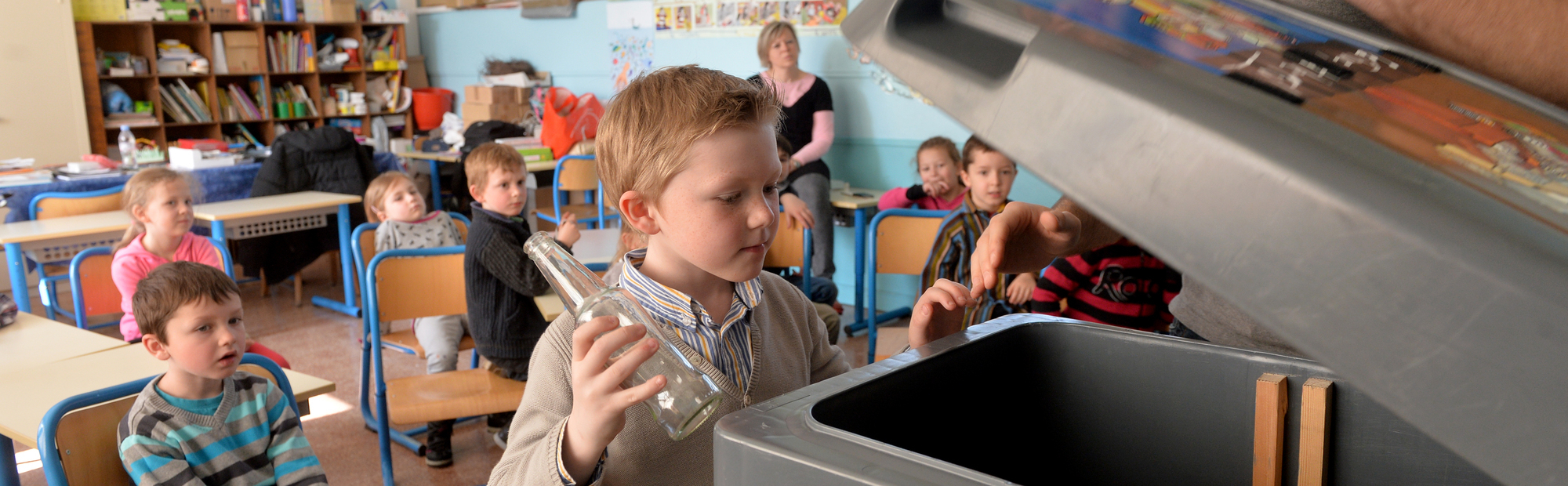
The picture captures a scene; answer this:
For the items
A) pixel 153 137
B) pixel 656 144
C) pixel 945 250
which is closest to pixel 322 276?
pixel 153 137

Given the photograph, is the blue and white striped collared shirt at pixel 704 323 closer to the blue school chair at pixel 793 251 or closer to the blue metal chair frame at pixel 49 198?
the blue school chair at pixel 793 251

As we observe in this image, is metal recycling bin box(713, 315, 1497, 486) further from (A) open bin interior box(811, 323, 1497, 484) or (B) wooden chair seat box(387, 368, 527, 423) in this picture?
(B) wooden chair seat box(387, 368, 527, 423)

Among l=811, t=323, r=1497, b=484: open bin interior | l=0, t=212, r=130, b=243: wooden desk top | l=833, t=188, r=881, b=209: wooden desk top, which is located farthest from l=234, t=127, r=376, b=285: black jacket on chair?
l=811, t=323, r=1497, b=484: open bin interior

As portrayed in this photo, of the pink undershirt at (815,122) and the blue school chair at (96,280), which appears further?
the pink undershirt at (815,122)

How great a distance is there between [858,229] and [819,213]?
0.80 ft

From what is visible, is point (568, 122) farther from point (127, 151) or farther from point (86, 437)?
point (86, 437)

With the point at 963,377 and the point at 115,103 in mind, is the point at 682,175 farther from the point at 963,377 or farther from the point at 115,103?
the point at 115,103

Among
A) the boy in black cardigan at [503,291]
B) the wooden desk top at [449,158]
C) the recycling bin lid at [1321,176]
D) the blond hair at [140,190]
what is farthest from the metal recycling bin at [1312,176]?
the wooden desk top at [449,158]

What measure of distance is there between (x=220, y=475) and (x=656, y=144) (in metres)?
1.23

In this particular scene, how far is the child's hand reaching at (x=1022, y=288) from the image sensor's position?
8.89ft

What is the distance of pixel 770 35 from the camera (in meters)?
4.47

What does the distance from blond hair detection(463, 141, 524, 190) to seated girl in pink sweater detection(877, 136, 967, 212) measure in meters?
1.58

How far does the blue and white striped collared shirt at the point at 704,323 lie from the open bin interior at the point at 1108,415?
1.02ft

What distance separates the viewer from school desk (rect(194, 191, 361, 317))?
12.9ft
